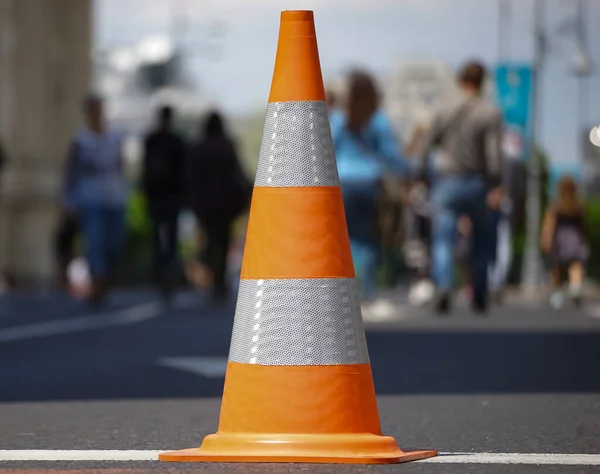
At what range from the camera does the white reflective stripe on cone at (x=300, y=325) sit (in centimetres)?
528

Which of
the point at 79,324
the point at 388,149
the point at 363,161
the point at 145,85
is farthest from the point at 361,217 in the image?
the point at 145,85

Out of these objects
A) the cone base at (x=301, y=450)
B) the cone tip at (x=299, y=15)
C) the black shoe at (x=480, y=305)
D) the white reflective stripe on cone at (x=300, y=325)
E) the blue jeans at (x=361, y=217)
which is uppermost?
the cone tip at (x=299, y=15)

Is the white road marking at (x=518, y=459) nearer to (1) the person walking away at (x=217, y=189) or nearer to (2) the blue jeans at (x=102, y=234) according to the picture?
(2) the blue jeans at (x=102, y=234)

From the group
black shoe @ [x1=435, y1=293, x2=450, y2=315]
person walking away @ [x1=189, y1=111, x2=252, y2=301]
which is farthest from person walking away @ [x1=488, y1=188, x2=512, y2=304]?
black shoe @ [x1=435, y1=293, x2=450, y2=315]

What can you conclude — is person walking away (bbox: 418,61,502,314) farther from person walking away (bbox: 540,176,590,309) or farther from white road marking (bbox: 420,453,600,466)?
white road marking (bbox: 420,453,600,466)

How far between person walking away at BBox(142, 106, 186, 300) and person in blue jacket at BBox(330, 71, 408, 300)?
156 inches

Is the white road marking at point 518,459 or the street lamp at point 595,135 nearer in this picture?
the white road marking at point 518,459

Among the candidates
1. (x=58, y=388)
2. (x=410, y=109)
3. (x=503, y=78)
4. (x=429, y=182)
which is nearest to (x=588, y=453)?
(x=58, y=388)

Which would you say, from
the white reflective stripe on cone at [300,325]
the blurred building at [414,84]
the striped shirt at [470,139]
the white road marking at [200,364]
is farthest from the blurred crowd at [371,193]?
→ the blurred building at [414,84]

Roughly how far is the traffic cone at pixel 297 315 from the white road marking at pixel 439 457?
0.13 metres

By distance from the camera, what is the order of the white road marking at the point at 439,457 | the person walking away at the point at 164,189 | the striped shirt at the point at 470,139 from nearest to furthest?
the white road marking at the point at 439,457 < the striped shirt at the point at 470,139 < the person walking away at the point at 164,189

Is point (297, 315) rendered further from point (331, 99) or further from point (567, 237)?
point (567, 237)

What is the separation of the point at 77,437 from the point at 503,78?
24505 millimetres

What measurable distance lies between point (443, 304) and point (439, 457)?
421 inches
